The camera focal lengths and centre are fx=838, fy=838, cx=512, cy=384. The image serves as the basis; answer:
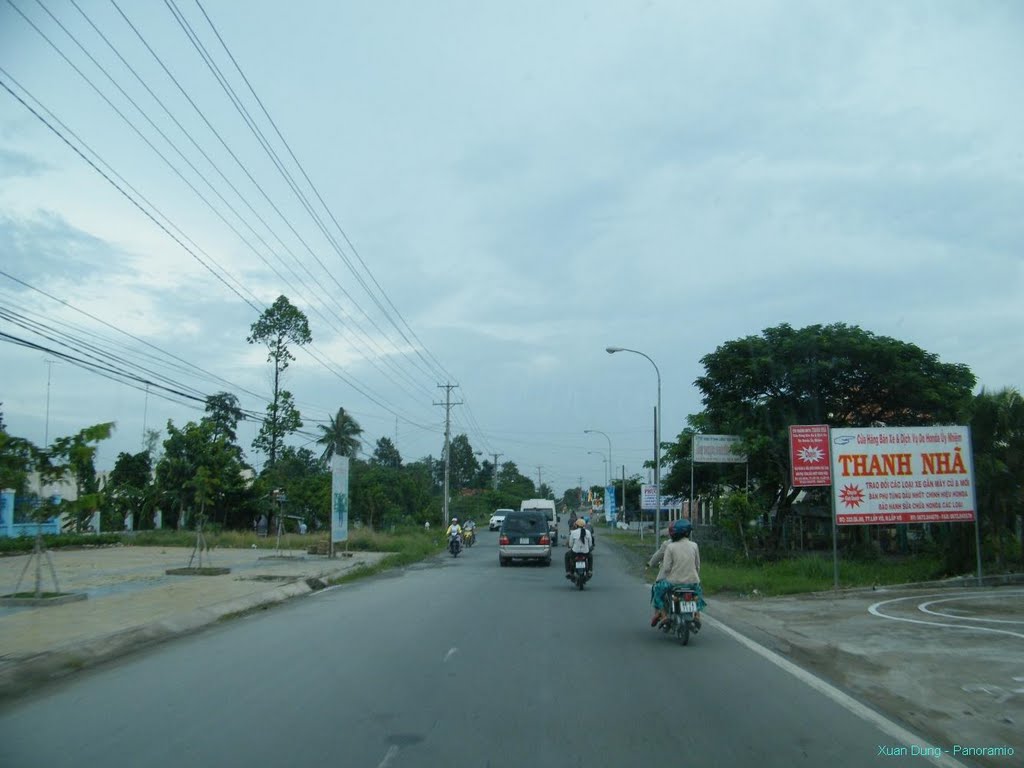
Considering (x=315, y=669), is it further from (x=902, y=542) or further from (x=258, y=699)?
(x=902, y=542)

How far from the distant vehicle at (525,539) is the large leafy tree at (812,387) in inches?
311

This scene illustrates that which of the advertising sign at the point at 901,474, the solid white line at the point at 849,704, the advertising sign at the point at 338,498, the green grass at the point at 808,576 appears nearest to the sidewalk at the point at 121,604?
the advertising sign at the point at 338,498

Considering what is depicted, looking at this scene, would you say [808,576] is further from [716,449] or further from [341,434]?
[341,434]

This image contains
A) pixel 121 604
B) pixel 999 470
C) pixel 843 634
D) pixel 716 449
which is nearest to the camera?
pixel 843 634

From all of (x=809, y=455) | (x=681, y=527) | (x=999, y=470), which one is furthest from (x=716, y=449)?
(x=681, y=527)

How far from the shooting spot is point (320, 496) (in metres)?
53.9

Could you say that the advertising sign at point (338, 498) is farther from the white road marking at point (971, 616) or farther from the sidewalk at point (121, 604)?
the white road marking at point (971, 616)

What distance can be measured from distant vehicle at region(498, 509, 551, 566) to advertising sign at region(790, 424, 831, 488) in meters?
10.1

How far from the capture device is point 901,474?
65.9 ft

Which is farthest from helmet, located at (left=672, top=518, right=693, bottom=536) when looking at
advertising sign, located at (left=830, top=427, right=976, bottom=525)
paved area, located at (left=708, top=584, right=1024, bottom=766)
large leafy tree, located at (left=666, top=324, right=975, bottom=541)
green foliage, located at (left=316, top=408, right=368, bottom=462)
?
green foliage, located at (left=316, top=408, right=368, bottom=462)

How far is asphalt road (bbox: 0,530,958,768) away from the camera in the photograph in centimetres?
643

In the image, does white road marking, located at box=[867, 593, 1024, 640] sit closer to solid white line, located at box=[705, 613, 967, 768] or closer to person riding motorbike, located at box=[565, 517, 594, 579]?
solid white line, located at box=[705, 613, 967, 768]

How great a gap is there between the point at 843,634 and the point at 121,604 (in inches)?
509

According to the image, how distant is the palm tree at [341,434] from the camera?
61.6 m
